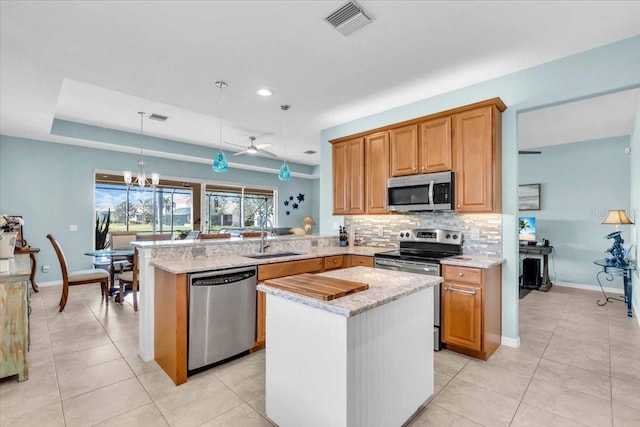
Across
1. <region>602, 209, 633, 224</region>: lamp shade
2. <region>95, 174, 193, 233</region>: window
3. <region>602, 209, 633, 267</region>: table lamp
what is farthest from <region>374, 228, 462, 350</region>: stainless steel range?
<region>95, 174, 193, 233</region>: window

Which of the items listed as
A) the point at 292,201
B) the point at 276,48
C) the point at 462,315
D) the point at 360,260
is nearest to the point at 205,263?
the point at 360,260

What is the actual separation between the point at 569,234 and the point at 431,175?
4236 millimetres

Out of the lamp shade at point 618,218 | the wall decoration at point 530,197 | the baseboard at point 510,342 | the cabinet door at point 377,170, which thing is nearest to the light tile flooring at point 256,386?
the baseboard at point 510,342

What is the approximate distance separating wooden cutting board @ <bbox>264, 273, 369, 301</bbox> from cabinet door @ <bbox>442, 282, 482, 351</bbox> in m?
1.52

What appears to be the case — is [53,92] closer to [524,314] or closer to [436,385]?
[436,385]

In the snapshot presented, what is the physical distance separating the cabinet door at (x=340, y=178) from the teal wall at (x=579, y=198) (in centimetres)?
421

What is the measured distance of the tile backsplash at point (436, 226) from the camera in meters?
3.24

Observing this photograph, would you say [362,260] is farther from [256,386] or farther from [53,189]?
[53,189]

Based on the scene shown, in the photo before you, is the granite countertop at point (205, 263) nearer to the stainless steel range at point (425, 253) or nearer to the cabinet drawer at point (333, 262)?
the cabinet drawer at point (333, 262)

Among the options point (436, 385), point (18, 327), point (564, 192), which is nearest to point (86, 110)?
point (18, 327)

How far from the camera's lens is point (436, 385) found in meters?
2.34

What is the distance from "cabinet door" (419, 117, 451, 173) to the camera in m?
3.24

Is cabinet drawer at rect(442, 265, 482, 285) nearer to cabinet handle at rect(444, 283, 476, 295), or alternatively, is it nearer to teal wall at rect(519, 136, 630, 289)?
cabinet handle at rect(444, 283, 476, 295)

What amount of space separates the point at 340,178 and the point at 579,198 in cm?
462
